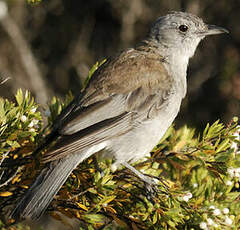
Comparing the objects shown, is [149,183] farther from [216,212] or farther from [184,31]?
[184,31]

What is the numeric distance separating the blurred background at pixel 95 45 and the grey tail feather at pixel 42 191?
13.4 ft

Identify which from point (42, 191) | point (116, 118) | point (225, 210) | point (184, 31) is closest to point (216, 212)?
point (225, 210)

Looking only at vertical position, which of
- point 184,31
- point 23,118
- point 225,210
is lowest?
point 225,210

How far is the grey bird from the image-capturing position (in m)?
2.99

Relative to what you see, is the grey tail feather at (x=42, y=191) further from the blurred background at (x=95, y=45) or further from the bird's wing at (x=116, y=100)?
the blurred background at (x=95, y=45)

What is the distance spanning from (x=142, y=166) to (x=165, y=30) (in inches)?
74.9

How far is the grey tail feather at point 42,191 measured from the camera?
280cm

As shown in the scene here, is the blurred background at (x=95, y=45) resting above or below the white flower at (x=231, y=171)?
above

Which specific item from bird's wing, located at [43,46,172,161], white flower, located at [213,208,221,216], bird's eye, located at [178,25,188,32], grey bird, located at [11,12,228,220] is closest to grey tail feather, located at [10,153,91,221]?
grey bird, located at [11,12,228,220]

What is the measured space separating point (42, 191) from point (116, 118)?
1020 mm

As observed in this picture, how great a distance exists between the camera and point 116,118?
361cm

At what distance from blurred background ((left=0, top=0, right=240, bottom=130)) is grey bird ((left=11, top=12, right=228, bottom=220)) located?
321 cm

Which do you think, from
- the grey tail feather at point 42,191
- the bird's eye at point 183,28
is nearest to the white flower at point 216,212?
the grey tail feather at point 42,191

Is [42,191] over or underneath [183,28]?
underneath
